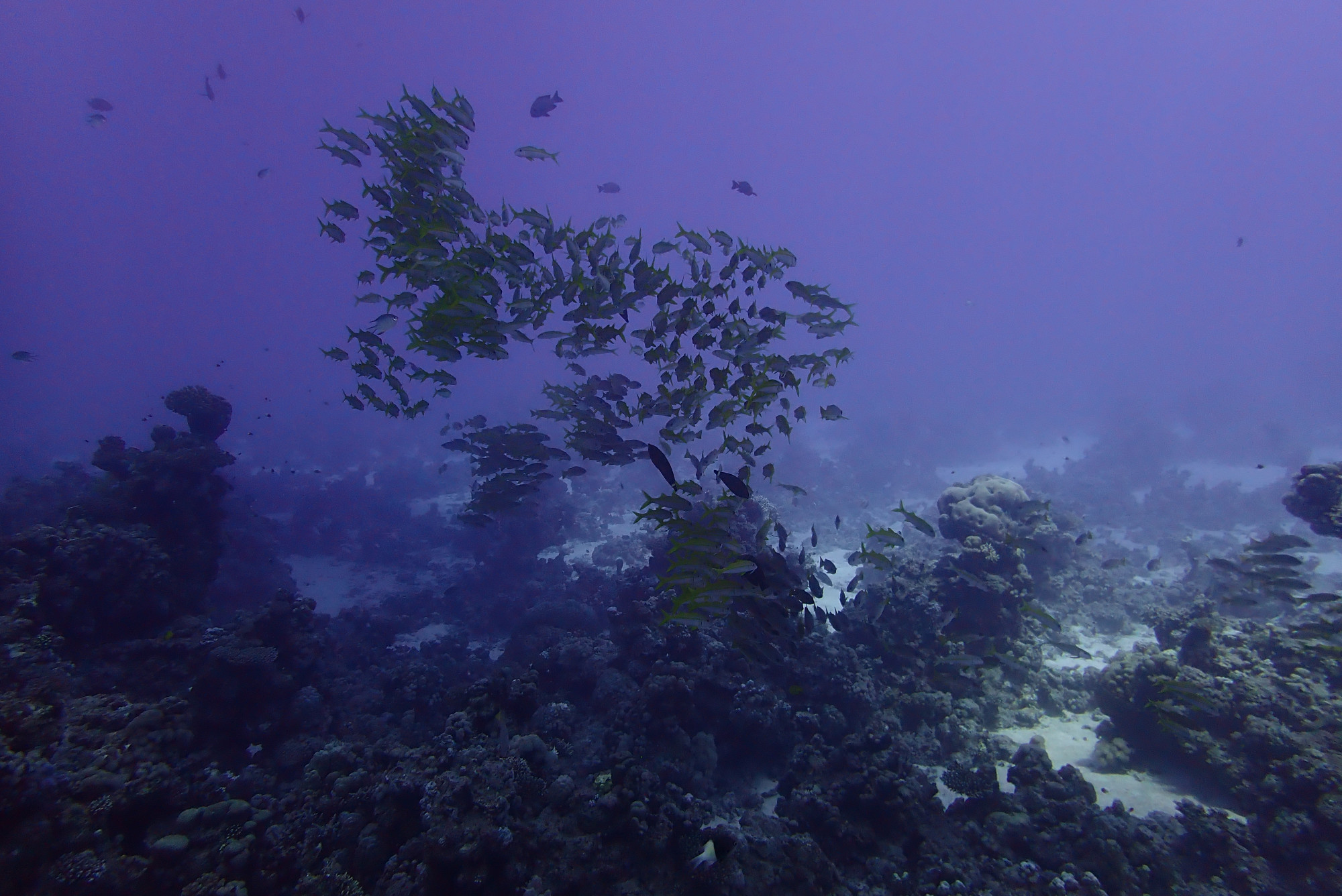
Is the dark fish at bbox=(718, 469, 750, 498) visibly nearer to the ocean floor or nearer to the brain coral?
the ocean floor

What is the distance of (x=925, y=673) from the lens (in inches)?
307

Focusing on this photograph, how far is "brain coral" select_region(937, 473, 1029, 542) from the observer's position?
454 inches

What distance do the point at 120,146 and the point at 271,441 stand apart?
99.2 metres

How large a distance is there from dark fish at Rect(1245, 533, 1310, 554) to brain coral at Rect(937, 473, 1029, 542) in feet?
11.7

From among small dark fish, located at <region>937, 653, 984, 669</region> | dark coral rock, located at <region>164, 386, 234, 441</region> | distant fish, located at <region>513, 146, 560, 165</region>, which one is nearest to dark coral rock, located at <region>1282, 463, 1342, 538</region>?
small dark fish, located at <region>937, 653, 984, 669</region>

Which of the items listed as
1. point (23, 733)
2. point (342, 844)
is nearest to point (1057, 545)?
point (342, 844)

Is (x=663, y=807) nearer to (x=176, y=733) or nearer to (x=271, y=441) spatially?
(x=176, y=733)

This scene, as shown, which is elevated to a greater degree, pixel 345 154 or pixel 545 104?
pixel 545 104

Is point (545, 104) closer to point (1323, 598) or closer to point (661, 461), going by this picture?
point (661, 461)

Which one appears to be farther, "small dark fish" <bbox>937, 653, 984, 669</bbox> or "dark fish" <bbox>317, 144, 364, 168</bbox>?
"dark fish" <bbox>317, 144, 364, 168</bbox>

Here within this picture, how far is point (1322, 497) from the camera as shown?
31.0 feet

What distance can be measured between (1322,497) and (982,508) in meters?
5.57

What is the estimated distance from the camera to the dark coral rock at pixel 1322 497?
9.31 metres

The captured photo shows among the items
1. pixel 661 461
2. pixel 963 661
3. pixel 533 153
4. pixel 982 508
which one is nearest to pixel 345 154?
pixel 533 153
